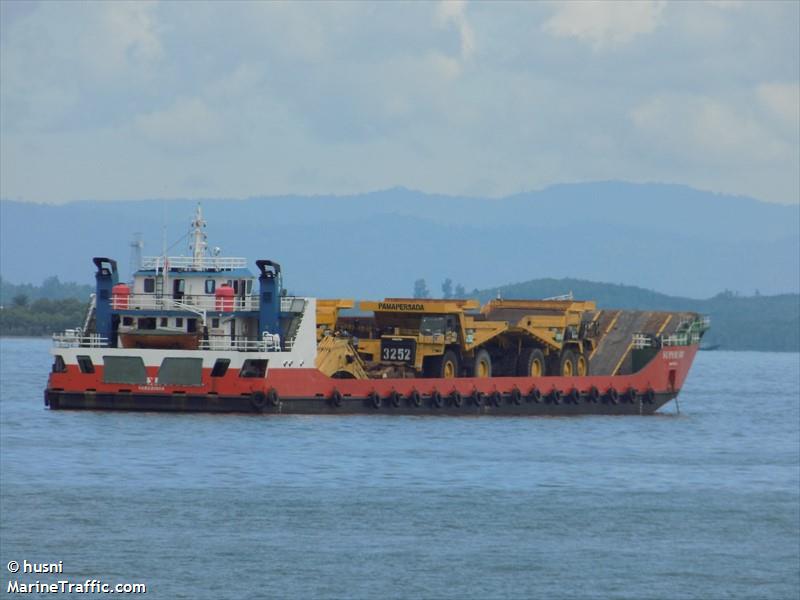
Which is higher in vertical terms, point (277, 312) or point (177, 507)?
point (277, 312)

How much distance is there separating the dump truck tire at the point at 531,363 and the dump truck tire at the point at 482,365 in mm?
1720

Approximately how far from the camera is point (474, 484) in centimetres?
5159

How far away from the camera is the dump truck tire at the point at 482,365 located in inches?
2913

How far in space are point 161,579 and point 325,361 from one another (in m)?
29.0

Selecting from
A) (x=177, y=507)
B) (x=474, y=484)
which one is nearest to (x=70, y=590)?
(x=177, y=507)

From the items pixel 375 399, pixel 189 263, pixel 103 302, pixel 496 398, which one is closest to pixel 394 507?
pixel 375 399

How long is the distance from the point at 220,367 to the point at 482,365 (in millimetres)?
13977

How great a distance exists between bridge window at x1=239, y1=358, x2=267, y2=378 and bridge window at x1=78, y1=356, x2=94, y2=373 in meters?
4.74

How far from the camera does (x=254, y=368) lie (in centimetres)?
6397

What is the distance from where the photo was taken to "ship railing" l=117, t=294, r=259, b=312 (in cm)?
6531

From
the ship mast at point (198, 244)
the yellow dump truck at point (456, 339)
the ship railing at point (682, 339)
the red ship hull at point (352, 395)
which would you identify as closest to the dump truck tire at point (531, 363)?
the yellow dump truck at point (456, 339)

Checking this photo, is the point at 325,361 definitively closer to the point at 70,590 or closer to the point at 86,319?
the point at 86,319

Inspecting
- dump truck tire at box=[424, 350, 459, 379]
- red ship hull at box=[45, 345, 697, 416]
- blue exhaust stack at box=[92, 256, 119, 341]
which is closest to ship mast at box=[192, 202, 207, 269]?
blue exhaust stack at box=[92, 256, 119, 341]

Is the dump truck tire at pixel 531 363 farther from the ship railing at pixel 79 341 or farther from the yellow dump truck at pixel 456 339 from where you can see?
the ship railing at pixel 79 341
